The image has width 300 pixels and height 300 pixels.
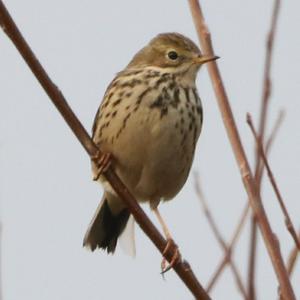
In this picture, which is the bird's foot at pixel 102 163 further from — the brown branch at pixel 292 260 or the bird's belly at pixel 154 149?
the brown branch at pixel 292 260

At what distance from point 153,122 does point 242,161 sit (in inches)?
89.4

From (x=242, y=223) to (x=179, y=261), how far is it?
0.61m

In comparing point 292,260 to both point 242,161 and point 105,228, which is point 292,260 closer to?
point 242,161

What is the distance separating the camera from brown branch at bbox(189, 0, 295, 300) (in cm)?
286

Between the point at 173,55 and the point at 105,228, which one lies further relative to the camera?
the point at 105,228

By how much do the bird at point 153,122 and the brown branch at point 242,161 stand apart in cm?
159

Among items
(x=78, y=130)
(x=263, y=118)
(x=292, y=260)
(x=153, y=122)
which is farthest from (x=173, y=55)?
(x=292, y=260)

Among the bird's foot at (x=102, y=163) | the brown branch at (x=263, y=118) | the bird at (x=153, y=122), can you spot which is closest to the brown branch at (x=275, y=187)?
the brown branch at (x=263, y=118)

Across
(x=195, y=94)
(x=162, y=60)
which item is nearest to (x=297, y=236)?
(x=195, y=94)

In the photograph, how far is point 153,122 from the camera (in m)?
5.36

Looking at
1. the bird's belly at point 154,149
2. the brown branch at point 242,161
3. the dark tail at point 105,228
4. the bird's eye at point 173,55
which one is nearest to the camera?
the brown branch at point 242,161

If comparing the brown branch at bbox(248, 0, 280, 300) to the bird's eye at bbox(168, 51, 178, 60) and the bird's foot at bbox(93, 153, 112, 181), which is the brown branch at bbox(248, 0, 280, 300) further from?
the bird's eye at bbox(168, 51, 178, 60)

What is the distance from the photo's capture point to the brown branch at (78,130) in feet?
10.8

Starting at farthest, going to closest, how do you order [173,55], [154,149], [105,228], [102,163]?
[105,228], [173,55], [154,149], [102,163]
